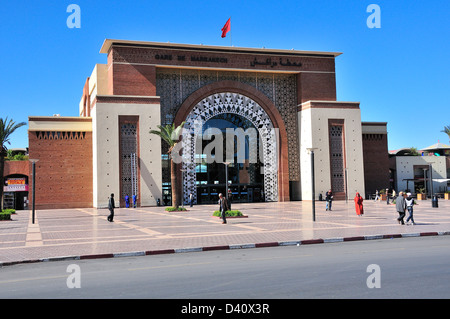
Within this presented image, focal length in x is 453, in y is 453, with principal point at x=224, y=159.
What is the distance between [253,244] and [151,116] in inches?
1147

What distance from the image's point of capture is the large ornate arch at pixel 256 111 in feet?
148

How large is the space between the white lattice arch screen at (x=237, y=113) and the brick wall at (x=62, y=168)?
9312mm

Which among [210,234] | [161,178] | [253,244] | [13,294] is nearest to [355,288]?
[13,294]

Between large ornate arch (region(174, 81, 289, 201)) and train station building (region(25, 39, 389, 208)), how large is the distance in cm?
10

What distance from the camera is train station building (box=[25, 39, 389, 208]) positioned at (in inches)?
1626

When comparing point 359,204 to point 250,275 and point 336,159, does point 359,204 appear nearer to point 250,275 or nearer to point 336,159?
point 250,275

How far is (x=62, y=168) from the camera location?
42.2 metres

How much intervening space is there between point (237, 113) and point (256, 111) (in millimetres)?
2016

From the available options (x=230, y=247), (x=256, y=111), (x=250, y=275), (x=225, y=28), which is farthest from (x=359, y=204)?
(x=225, y=28)

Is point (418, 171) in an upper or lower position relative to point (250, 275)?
upper

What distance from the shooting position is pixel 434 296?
696cm

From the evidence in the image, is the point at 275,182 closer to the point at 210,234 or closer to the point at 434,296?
the point at 210,234

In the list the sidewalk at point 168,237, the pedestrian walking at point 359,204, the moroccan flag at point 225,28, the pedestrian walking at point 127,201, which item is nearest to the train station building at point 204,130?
the pedestrian walking at point 127,201

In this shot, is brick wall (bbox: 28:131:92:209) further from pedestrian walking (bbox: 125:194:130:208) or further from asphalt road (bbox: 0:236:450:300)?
asphalt road (bbox: 0:236:450:300)
